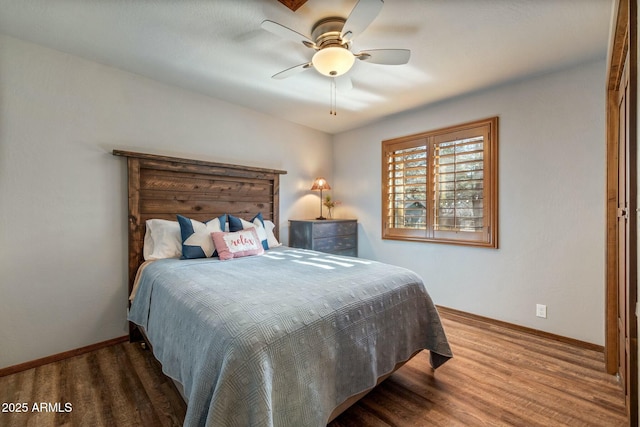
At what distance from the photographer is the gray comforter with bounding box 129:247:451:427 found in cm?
110

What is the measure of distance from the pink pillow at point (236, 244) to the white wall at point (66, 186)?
0.87 meters

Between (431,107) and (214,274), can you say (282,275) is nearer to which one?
(214,274)

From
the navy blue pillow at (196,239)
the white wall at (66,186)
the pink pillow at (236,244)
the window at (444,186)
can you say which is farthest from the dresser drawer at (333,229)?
the white wall at (66,186)

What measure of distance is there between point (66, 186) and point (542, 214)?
166 inches

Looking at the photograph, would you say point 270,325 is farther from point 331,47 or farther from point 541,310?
point 541,310

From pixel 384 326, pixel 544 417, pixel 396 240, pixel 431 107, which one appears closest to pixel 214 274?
pixel 384 326

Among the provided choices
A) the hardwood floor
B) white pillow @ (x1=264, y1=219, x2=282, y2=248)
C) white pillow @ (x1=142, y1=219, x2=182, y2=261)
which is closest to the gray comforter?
the hardwood floor

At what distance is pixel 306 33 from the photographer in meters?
2.00

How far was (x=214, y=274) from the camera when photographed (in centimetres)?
195

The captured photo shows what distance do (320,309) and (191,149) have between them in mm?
2422

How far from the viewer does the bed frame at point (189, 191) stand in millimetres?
2568

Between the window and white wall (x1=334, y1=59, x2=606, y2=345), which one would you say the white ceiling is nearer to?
white wall (x1=334, y1=59, x2=606, y2=345)

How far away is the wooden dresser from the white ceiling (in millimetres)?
1653

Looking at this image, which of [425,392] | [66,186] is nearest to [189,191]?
[66,186]
